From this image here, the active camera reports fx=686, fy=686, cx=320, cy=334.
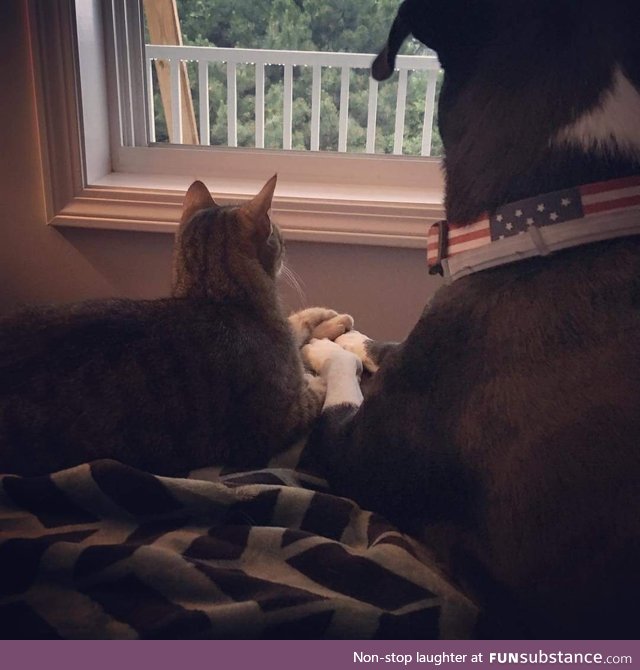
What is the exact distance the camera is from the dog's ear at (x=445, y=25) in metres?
0.98

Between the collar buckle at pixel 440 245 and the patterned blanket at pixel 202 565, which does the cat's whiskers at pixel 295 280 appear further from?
the patterned blanket at pixel 202 565

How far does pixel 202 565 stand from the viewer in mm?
844

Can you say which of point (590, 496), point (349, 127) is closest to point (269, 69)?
point (349, 127)

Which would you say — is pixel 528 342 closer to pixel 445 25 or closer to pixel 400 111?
pixel 445 25

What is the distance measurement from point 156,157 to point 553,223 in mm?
1388

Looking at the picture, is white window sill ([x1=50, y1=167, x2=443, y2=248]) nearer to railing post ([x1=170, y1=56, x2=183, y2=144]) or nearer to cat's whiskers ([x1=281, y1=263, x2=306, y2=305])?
cat's whiskers ([x1=281, y1=263, x2=306, y2=305])

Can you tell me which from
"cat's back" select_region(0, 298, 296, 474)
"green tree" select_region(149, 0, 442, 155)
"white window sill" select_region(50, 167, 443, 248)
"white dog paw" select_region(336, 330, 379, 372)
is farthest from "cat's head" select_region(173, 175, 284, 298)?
"green tree" select_region(149, 0, 442, 155)

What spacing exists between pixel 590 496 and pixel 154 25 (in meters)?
1.85

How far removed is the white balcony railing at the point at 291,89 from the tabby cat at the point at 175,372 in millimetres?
1090

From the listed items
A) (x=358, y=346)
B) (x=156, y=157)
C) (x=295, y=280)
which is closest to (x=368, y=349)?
(x=358, y=346)

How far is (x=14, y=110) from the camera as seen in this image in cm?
171

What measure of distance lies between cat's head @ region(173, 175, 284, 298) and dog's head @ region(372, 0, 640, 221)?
43 cm

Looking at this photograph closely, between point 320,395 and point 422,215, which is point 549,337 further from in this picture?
point 422,215
